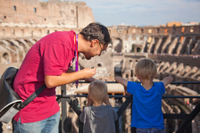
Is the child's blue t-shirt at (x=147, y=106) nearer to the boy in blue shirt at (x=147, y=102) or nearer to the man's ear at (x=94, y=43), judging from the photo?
the boy in blue shirt at (x=147, y=102)

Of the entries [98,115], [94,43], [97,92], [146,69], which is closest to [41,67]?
[94,43]

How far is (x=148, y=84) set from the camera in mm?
2162

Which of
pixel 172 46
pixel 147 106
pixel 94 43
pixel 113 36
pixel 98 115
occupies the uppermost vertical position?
pixel 113 36

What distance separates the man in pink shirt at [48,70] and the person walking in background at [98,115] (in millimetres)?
407

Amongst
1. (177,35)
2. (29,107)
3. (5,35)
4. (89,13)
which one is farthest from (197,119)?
(89,13)

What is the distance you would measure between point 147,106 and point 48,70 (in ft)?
4.35

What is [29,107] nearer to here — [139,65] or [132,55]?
[139,65]

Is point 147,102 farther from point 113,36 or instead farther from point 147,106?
point 113,36

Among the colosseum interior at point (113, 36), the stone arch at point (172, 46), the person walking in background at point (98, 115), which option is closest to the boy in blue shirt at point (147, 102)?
the person walking in background at point (98, 115)

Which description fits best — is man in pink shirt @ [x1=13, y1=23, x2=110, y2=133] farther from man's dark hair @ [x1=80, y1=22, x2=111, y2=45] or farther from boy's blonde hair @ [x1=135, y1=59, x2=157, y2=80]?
boy's blonde hair @ [x1=135, y1=59, x2=157, y2=80]

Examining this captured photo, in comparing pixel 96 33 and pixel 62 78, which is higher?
pixel 96 33

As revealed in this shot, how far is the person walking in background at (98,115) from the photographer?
205 cm

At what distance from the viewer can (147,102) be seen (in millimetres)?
2084

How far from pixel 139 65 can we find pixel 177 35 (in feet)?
97.8
